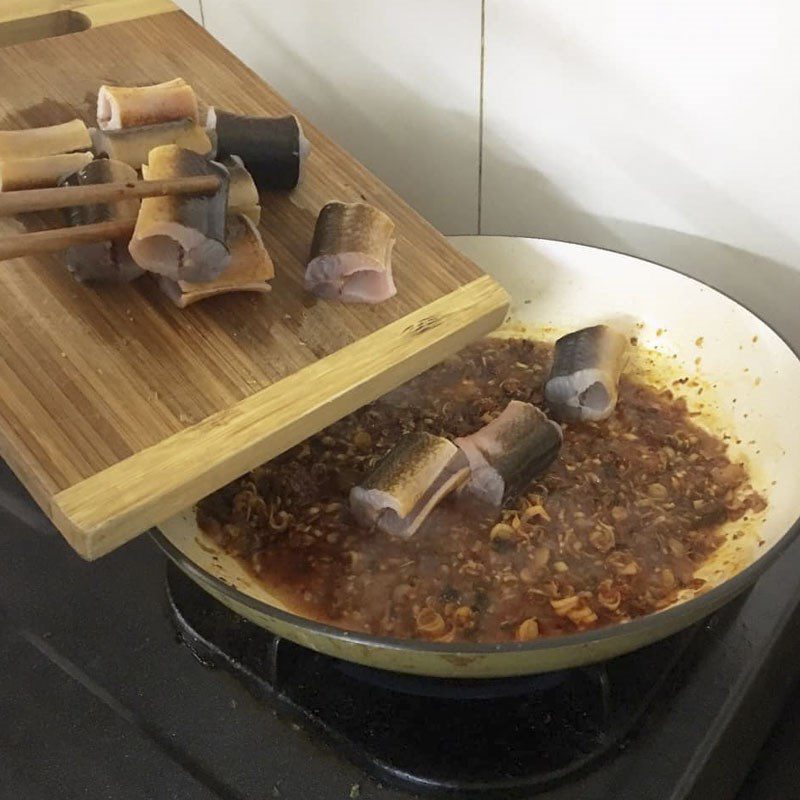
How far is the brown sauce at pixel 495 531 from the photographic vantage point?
751 millimetres

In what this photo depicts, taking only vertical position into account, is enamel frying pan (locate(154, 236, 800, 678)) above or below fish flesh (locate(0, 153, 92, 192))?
below

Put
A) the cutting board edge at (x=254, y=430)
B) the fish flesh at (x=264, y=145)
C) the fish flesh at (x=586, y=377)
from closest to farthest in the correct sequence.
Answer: the cutting board edge at (x=254, y=430) < the fish flesh at (x=264, y=145) < the fish flesh at (x=586, y=377)

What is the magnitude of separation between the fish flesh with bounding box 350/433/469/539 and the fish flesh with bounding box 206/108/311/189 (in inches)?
9.9

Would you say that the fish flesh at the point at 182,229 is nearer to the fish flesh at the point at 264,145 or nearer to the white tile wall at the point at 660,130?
the fish flesh at the point at 264,145

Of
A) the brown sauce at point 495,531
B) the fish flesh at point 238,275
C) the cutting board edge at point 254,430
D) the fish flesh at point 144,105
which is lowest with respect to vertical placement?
the brown sauce at point 495,531

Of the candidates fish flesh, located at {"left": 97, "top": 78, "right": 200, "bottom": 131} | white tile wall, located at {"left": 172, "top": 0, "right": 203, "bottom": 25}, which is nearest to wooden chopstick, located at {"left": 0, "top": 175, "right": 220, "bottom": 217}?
fish flesh, located at {"left": 97, "top": 78, "right": 200, "bottom": 131}

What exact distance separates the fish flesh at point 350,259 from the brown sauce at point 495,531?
7.9 inches

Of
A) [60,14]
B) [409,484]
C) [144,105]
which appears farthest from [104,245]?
[60,14]

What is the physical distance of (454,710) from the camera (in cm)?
73

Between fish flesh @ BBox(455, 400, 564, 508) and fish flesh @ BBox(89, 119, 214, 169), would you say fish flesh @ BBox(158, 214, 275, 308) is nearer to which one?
fish flesh @ BBox(89, 119, 214, 169)

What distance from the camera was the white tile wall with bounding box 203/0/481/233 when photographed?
105 centimetres

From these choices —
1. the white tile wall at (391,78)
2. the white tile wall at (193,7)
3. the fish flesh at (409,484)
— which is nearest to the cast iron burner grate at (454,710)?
the fish flesh at (409,484)

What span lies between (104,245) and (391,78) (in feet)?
1.79

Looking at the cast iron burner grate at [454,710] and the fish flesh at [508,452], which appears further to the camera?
the fish flesh at [508,452]
